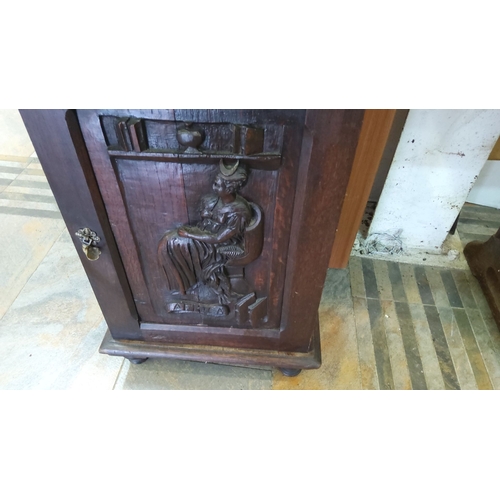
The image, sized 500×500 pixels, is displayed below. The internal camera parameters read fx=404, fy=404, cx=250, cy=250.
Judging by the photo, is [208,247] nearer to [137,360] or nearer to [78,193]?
[78,193]

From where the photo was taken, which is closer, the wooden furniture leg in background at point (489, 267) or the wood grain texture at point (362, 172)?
the wood grain texture at point (362, 172)

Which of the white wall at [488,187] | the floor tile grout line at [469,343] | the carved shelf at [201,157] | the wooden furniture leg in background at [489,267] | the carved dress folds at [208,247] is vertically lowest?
the floor tile grout line at [469,343]

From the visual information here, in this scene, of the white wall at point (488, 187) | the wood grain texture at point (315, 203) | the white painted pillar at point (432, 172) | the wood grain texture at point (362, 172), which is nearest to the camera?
the wood grain texture at point (315, 203)

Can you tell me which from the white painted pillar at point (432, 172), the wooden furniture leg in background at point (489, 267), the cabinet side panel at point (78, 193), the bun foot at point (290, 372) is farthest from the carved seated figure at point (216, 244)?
the wooden furniture leg in background at point (489, 267)

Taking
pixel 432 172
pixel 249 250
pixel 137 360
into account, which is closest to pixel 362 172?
pixel 432 172

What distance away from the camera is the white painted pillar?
113cm

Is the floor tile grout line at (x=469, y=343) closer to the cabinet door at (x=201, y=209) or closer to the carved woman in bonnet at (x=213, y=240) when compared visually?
the cabinet door at (x=201, y=209)

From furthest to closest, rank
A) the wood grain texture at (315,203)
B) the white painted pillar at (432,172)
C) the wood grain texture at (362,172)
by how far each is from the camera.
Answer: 1. the white painted pillar at (432,172)
2. the wood grain texture at (362,172)
3. the wood grain texture at (315,203)

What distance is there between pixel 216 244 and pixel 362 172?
48cm

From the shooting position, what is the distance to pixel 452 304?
1.36 metres

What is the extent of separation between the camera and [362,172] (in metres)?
1.07

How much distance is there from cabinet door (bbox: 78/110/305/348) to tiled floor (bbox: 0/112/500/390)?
0.24 meters

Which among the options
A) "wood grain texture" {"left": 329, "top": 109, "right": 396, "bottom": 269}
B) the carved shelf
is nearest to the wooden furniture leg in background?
"wood grain texture" {"left": 329, "top": 109, "right": 396, "bottom": 269}

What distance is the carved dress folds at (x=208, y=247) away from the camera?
0.74 metres
